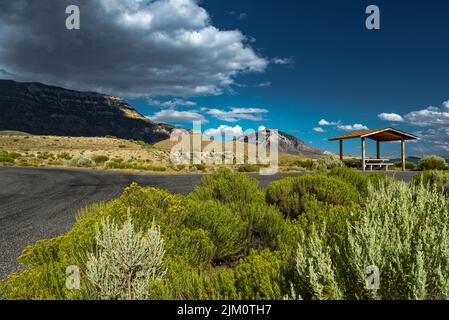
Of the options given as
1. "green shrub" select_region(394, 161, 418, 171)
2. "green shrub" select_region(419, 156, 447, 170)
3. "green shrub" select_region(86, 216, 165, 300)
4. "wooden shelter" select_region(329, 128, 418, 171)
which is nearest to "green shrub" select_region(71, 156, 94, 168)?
"wooden shelter" select_region(329, 128, 418, 171)

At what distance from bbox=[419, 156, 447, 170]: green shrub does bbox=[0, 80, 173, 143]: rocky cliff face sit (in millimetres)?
148303

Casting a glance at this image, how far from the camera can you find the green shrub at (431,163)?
2830 cm

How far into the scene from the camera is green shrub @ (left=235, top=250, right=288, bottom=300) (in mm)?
2521

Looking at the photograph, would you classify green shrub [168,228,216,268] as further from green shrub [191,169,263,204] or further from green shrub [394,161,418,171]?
green shrub [394,161,418,171]

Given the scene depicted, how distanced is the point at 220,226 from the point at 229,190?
7.77 feet

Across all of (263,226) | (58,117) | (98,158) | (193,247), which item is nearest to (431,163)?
(263,226)

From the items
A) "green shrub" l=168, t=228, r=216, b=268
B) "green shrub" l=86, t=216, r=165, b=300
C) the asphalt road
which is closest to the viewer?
"green shrub" l=86, t=216, r=165, b=300

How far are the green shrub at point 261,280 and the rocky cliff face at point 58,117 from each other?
167m

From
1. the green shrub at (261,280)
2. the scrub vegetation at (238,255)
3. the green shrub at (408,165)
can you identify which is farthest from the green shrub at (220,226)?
the green shrub at (408,165)

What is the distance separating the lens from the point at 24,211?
8.64 meters

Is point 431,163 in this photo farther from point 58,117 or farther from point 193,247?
point 58,117
